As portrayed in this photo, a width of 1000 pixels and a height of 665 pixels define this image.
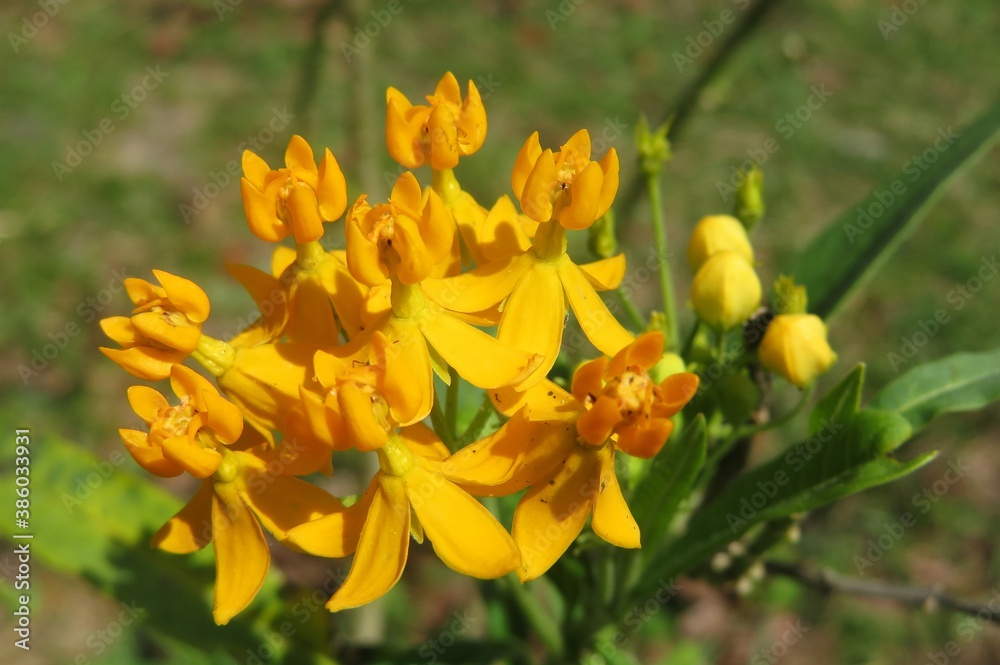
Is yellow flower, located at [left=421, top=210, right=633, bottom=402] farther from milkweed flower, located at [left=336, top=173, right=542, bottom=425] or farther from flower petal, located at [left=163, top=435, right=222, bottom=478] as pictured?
flower petal, located at [left=163, top=435, right=222, bottom=478]

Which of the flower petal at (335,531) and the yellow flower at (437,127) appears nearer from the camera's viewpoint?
the flower petal at (335,531)
